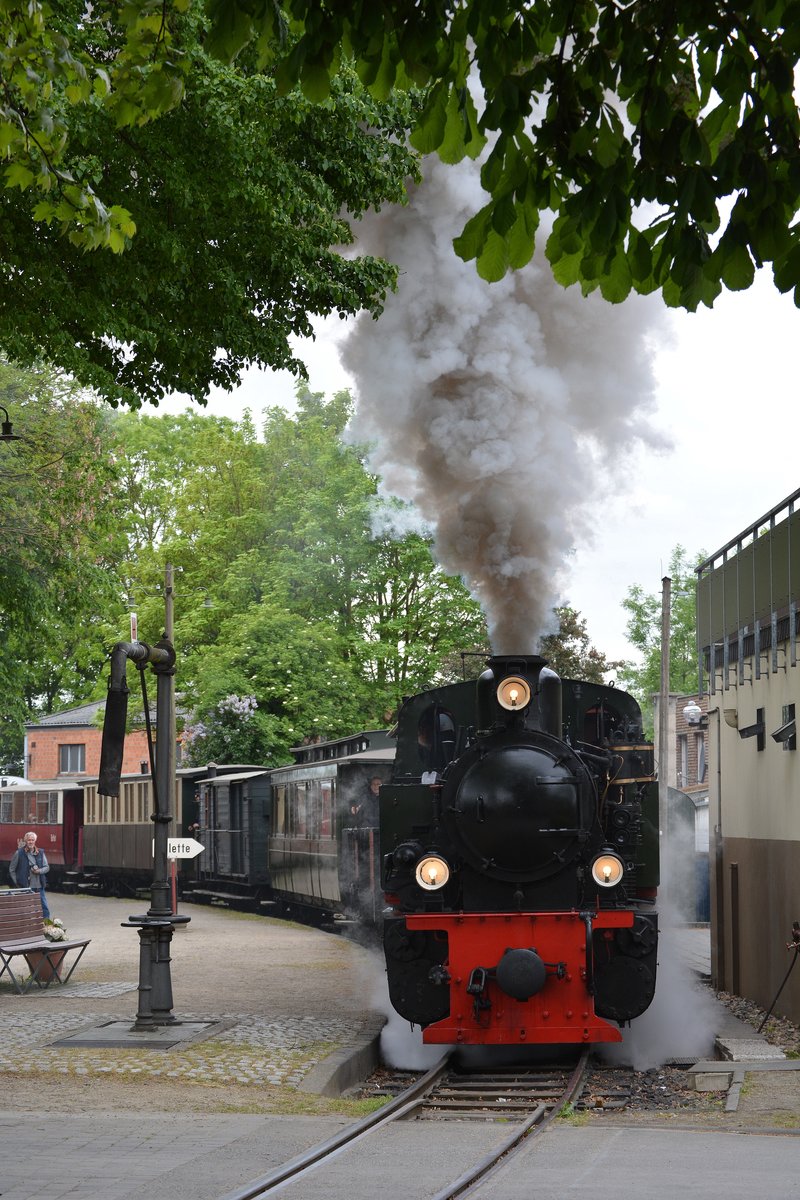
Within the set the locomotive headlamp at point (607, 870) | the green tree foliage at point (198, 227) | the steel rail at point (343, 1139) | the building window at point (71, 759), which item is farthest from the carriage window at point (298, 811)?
the building window at point (71, 759)

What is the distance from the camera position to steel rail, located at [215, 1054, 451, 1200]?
684cm

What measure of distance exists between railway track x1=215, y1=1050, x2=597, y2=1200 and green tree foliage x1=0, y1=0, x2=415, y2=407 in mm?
5980

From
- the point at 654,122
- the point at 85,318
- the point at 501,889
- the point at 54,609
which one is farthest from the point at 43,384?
the point at 654,122

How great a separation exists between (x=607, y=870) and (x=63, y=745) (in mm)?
51917

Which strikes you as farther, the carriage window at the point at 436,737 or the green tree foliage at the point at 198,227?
the carriage window at the point at 436,737

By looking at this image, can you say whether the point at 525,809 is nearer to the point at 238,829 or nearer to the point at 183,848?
the point at 183,848

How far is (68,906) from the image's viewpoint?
33312mm

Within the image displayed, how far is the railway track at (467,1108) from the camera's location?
7141mm

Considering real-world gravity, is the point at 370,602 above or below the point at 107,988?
above

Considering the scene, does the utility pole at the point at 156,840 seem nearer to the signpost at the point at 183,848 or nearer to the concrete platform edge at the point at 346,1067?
the concrete platform edge at the point at 346,1067

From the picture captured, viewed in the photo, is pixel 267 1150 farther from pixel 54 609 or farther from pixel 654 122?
pixel 54 609

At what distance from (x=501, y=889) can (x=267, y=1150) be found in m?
3.98

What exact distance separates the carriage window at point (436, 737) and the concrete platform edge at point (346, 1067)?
7.44 feet

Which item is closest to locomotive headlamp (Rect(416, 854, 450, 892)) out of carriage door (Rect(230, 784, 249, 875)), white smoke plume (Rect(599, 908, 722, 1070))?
white smoke plume (Rect(599, 908, 722, 1070))
